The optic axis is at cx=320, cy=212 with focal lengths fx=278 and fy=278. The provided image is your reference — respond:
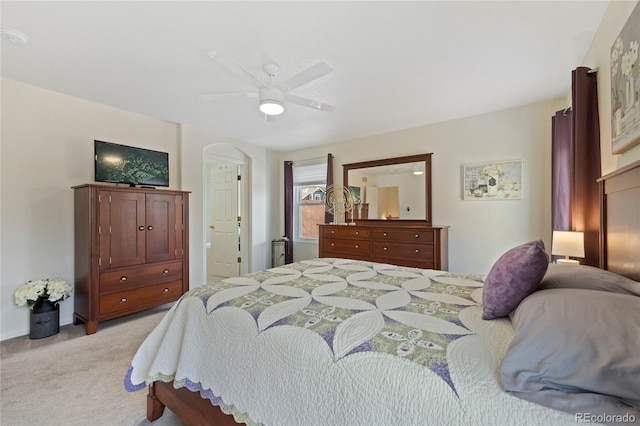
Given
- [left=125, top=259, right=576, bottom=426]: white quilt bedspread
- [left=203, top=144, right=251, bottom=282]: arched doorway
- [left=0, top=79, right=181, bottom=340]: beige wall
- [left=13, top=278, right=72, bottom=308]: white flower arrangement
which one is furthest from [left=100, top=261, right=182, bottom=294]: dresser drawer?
[left=125, top=259, right=576, bottom=426]: white quilt bedspread

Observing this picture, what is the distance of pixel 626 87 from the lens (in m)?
1.46

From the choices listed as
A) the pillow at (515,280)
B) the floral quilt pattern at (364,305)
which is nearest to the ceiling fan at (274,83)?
the floral quilt pattern at (364,305)

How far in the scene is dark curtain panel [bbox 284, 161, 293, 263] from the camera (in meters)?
5.41

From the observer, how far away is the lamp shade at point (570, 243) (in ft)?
6.80

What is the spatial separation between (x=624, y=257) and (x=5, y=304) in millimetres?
4887

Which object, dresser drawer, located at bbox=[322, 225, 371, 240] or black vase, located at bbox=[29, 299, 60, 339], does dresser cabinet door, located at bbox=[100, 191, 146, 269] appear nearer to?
black vase, located at bbox=[29, 299, 60, 339]

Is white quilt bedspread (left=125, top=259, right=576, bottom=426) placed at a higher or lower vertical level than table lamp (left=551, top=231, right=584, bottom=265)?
lower

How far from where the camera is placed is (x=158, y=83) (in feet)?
9.05

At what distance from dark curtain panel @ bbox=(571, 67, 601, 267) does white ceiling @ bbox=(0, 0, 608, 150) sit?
41 cm

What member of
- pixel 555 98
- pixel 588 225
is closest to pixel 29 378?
pixel 588 225

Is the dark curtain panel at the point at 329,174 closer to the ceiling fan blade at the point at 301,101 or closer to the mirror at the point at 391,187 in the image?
the mirror at the point at 391,187

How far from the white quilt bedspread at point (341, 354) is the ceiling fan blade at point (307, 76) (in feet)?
4.77

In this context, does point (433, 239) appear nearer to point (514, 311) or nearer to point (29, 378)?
point (514, 311)

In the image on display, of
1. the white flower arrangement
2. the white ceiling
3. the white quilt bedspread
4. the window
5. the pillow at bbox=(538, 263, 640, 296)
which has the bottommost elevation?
the white flower arrangement
